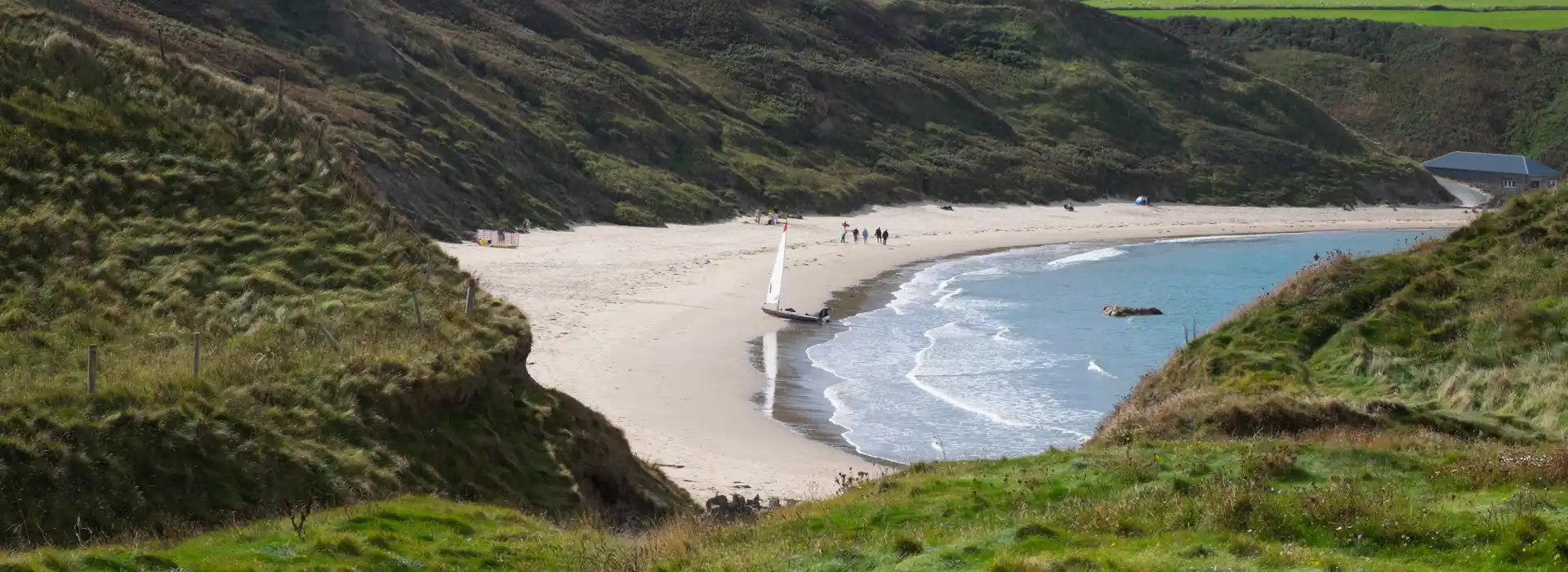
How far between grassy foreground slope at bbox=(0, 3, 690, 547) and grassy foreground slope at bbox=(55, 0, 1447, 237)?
25508 mm

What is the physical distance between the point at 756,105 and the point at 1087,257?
3128cm

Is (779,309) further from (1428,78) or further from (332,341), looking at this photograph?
(1428,78)

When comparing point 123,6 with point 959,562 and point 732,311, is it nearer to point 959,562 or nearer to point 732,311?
point 732,311

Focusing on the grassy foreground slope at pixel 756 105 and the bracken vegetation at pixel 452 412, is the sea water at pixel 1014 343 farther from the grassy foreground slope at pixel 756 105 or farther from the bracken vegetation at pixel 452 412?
the grassy foreground slope at pixel 756 105

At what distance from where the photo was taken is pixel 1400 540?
10.5 m

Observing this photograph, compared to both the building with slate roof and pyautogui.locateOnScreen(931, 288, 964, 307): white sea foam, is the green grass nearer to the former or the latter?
pyautogui.locateOnScreen(931, 288, 964, 307): white sea foam

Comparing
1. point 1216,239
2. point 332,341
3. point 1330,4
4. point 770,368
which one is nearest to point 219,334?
point 332,341

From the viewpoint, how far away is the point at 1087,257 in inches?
2680

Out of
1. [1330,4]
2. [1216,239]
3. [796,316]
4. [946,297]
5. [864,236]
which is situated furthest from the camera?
[1330,4]

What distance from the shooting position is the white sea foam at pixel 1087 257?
6456cm

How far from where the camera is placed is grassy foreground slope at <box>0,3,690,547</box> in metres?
13.7

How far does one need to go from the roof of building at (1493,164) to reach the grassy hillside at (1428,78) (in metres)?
5.69

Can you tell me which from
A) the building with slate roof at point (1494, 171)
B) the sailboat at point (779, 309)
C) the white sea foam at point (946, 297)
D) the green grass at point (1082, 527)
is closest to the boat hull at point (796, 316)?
the sailboat at point (779, 309)

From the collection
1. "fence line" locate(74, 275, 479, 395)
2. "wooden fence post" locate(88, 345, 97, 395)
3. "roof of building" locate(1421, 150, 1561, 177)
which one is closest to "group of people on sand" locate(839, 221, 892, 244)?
"fence line" locate(74, 275, 479, 395)
